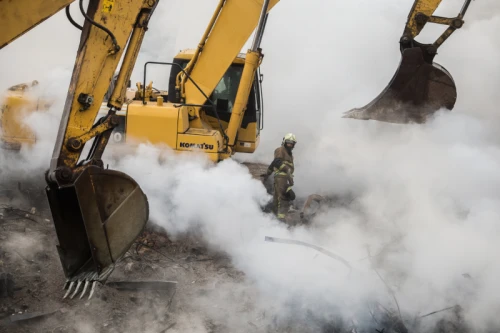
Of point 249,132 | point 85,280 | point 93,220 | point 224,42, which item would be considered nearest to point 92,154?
point 93,220

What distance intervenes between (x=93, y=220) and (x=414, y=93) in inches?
133

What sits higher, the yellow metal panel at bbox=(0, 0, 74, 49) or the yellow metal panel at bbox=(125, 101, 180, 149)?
the yellow metal panel at bbox=(0, 0, 74, 49)

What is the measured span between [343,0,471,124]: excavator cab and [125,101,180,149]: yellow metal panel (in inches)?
98.0

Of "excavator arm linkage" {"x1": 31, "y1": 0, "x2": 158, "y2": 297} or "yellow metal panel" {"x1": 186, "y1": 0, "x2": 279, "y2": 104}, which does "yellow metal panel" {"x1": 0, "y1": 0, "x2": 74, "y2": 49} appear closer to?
"excavator arm linkage" {"x1": 31, "y1": 0, "x2": 158, "y2": 297}

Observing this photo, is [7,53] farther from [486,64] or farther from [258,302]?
[486,64]

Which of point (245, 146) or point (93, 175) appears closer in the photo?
point (93, 175)

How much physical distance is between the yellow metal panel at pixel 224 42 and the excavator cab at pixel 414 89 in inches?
83.0

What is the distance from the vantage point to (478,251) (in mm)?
5160

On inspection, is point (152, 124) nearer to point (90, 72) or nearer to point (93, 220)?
point (90, 72)

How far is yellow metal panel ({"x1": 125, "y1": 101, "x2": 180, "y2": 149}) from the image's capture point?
6.81 m

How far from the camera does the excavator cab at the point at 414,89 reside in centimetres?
518

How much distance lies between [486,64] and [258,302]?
27.6 feet

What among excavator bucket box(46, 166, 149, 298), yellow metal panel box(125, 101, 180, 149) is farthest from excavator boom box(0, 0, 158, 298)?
yellow metal panel box(125, 101, 180, 149)

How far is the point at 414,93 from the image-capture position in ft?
17.5
